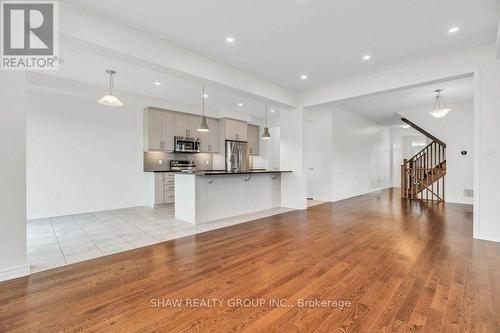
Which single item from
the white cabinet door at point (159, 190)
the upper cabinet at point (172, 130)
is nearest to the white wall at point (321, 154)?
the upper cabinet at point (172, 130)

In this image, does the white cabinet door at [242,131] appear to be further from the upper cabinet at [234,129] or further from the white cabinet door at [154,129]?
the white cabinet door at [154,129]

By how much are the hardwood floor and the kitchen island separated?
996mm

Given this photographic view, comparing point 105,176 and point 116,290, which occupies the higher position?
point 105,176

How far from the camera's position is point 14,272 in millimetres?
2338

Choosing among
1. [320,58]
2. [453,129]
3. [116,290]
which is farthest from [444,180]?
[116,290]

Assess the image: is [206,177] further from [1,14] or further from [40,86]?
[40,86]

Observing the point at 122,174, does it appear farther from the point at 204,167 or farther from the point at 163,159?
the point at 204,167

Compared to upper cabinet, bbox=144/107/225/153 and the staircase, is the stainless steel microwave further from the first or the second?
the staircase

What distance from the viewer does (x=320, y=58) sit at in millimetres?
3961

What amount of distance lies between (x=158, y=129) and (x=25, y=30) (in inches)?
147

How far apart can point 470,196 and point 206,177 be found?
763 centimetres

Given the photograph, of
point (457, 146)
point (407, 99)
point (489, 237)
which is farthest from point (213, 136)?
point (457, 146)

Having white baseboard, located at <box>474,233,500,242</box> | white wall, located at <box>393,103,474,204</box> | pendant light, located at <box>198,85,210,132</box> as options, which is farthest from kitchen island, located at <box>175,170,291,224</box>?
white wall, located at <box>393,103,474,204</box>

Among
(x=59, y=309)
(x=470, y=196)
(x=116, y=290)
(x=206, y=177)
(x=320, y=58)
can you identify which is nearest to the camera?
(x=59, y=309)
